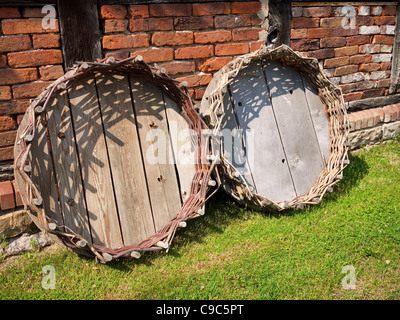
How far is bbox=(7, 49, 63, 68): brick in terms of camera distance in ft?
8.14

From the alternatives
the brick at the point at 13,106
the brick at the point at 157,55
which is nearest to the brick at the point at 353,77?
the brick at the point at 157,55

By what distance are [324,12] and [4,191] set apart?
3.14m

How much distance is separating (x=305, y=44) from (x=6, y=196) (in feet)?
9.26

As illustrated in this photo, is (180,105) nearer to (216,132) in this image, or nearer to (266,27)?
(216,132)

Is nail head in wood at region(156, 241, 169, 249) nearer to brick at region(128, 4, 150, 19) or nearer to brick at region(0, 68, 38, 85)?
brick at region(0, 68, 38, 85)

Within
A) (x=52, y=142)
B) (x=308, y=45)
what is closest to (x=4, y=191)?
(x=52, y=142)

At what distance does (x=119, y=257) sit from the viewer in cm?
243

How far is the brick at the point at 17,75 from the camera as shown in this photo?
2.48 metres

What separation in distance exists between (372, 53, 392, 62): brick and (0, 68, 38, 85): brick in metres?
3.41

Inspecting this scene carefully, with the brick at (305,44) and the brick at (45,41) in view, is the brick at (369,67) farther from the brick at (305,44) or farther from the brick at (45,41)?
the brick at (45,41)

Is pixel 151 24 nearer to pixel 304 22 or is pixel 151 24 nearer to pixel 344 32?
pixel 304 22

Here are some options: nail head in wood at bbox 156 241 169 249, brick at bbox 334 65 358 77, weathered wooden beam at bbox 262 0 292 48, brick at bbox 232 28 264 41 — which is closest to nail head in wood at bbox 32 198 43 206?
nail head in wood at bbox 156 241 169 249

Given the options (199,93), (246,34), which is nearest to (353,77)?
(246,34)

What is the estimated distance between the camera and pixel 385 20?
416 cm
